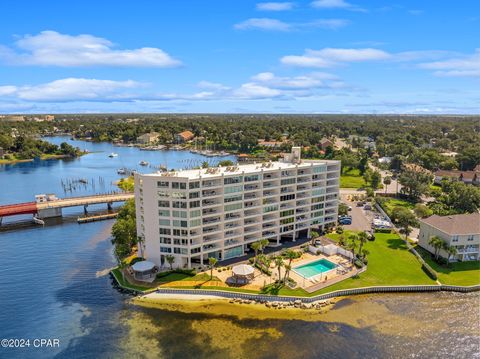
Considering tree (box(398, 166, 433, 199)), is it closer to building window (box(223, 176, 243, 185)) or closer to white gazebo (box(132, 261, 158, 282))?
building window (box(223, 176, 243, 185))

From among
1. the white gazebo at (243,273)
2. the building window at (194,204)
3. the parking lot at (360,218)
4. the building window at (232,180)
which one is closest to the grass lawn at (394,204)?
the parking lot at (360,218)

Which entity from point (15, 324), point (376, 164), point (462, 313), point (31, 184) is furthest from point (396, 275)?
point (31, 184)

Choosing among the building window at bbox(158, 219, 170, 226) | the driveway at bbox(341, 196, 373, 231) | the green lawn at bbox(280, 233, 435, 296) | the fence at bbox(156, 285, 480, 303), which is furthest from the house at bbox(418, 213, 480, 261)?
the building window at bbox(158, 219, 170, 226)

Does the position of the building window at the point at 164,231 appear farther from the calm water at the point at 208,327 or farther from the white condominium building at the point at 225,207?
the calm water at the point at 208,327

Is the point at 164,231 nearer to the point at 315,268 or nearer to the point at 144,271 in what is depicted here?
the point at 144,271

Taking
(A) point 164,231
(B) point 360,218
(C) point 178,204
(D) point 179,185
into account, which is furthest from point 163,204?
(B) point 360,218
